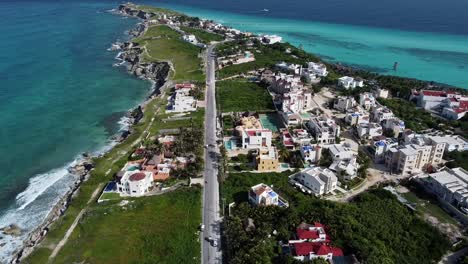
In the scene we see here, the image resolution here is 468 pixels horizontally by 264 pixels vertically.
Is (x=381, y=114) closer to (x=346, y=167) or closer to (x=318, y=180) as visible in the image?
(x=346, y=167)

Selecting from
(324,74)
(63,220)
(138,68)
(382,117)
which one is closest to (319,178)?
(382,117)

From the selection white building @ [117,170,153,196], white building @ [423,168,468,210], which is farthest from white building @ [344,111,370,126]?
white building @ [117,170,153,196]

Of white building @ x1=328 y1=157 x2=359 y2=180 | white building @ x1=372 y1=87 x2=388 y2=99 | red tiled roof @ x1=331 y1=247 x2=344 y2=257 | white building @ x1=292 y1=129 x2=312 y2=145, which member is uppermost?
white building @ x1=372 y1=87 x2=388 y2=99

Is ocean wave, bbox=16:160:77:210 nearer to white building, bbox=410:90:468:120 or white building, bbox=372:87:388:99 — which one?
white building, bbox=372:87:388:99

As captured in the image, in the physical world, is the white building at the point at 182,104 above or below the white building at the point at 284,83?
below

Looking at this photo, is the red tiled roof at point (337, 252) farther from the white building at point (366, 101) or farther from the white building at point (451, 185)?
the white building at point (366, 101)

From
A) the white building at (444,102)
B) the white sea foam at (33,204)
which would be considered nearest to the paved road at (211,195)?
the white sea foam at (33,204)

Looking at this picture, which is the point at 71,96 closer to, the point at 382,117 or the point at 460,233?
the point at 382,117
